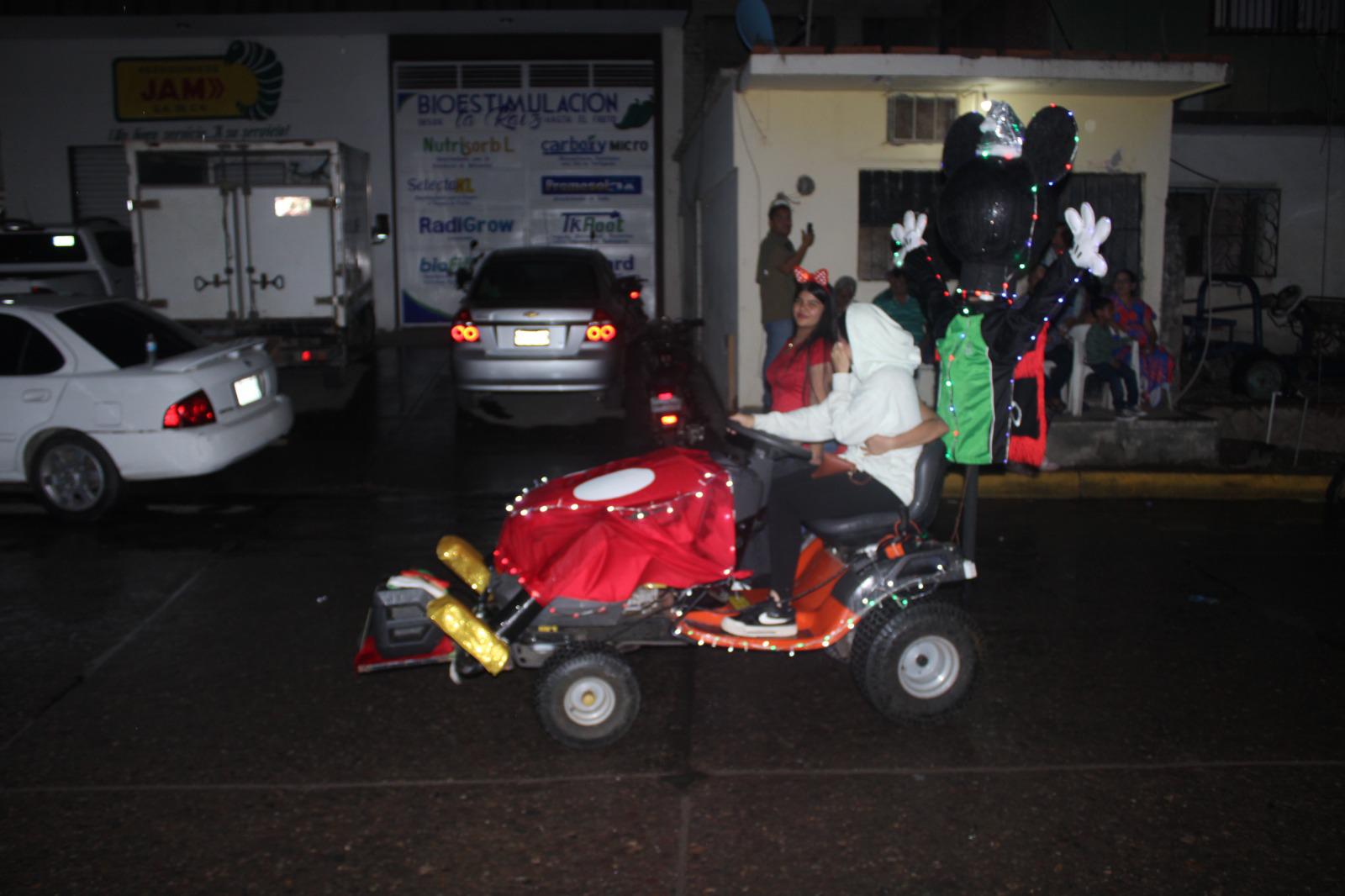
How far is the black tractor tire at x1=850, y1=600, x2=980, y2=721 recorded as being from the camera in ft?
15.2

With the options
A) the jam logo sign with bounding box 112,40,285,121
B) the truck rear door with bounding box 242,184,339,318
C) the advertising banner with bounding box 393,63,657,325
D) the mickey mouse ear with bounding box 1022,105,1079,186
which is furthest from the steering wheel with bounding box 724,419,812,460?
the jam logo sign with bounding box 112,40,285,121

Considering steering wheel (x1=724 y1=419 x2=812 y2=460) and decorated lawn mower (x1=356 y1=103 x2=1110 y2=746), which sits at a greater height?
steering wheel (x1=724 y1=419 x2=812 y2=460)

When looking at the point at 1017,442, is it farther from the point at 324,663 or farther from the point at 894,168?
the point at 894,168

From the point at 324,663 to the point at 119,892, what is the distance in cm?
191

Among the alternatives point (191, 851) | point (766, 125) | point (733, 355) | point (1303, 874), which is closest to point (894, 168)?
point (766, 125)

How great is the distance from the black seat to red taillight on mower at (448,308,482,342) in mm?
6790

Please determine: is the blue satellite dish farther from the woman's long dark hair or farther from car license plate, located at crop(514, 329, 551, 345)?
the woman's long dark hair

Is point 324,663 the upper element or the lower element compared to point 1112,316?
lower

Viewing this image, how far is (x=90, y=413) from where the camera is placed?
785 centimetres

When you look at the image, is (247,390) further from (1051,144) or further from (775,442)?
(1051,144)

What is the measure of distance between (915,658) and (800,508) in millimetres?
790

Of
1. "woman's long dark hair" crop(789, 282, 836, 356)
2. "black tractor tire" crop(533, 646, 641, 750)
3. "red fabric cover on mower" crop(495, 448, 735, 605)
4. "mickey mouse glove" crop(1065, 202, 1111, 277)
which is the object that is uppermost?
"mickey mouse glove" crop(1065, 202, 1111, 277)

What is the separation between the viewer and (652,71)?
61.7 ft

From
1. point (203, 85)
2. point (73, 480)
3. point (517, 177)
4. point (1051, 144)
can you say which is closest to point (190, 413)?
point (73, 480)
